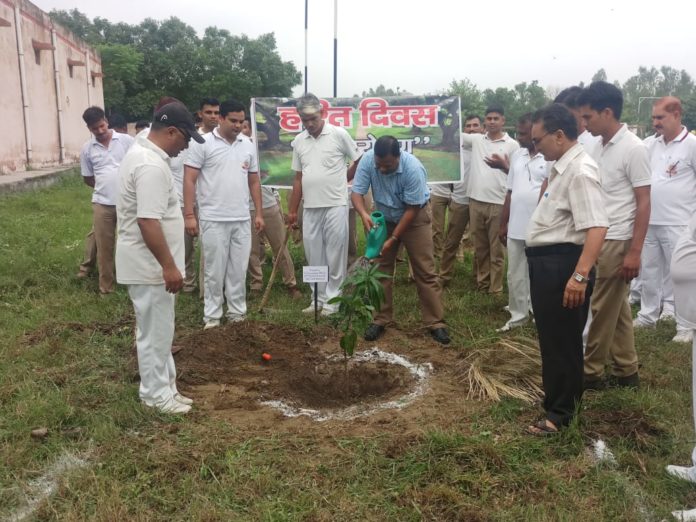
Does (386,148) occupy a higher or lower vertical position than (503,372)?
higher

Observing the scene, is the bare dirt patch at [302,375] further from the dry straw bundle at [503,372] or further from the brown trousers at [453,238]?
the brown trousers at [453,238]

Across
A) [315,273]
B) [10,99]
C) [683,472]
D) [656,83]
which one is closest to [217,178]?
[315,273]

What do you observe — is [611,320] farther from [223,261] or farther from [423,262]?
[223,261]

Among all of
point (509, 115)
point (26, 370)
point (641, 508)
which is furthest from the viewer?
point (509, 115)

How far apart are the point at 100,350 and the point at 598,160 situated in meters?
4.05

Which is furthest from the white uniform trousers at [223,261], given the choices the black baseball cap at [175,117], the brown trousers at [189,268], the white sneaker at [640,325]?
the white sneaker at [640,325]

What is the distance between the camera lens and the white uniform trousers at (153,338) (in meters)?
3.59

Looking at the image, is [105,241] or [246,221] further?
[105,241]

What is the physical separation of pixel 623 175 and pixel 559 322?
48.5 inches

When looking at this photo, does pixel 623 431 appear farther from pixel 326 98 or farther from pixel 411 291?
pixel 326 98

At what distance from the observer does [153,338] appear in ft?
12.0

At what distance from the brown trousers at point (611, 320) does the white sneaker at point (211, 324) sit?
3.23 m

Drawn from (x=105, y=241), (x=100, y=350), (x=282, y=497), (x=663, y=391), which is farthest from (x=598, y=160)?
(x=105, y=241)

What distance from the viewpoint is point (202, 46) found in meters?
46.0
